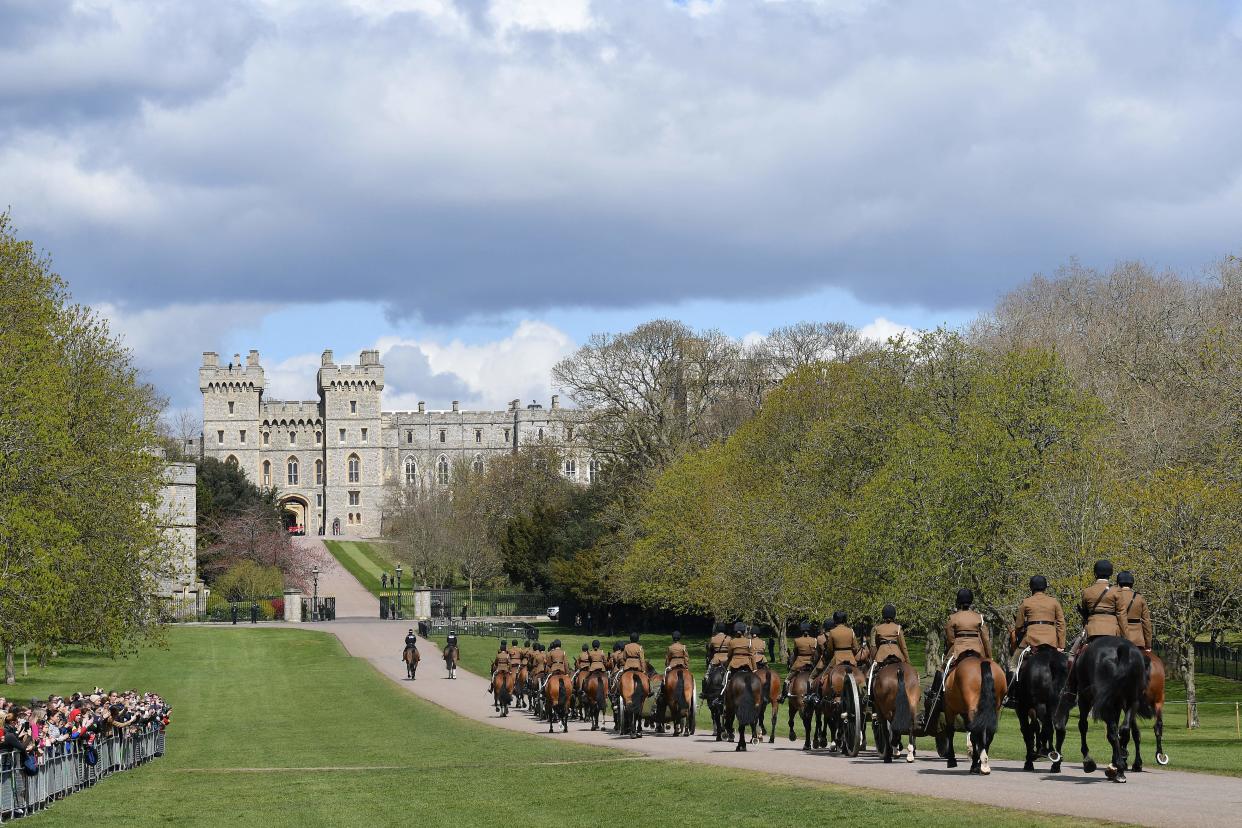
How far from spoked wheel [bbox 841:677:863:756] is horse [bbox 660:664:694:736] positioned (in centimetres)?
551

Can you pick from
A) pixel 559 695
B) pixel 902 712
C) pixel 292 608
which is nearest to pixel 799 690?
pixel 902 712

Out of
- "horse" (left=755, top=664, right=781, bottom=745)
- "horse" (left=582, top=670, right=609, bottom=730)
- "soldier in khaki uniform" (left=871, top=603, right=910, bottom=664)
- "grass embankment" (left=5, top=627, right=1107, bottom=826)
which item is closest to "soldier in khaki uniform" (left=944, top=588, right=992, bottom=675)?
"soldier in khaki uniform" (left=871, top=603, right=910, bottom=664)

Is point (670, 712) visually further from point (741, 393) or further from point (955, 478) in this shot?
point (741, 393)

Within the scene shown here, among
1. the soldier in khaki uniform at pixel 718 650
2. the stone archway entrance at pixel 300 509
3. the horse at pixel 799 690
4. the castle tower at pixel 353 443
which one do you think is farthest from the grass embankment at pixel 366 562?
the horse at pixel 799 690

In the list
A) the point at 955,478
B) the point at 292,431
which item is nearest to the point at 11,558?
the point at 955,478

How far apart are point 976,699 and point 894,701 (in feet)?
9.13

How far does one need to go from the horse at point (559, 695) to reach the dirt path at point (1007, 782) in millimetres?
1976

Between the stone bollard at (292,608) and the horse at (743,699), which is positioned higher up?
the horse at (743,699)

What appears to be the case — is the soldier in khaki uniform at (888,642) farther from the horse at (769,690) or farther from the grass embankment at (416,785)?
the horse at (769,690)

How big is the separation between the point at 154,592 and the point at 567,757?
2156cm

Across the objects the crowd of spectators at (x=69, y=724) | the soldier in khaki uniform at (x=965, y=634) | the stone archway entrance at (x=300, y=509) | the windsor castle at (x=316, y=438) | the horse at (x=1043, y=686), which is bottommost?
the crowd of spectators at (x=69, y=724)

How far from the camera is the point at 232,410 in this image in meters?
183

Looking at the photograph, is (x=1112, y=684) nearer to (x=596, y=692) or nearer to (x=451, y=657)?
(x=596, y=692)

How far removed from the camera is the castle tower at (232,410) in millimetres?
182375
